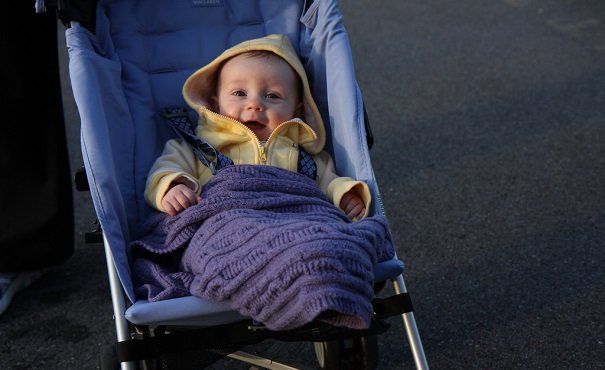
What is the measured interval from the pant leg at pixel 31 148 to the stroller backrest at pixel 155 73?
0.29 meters

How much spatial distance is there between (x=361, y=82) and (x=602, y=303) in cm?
204

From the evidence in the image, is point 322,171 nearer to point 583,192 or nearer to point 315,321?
point 315,321

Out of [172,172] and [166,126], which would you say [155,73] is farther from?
[172,172]

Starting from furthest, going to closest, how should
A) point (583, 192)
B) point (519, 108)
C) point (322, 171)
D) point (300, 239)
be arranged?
1. point (519, 108)
2. point (583, 192)
3. point (322, 171)
4. point (300, 239)

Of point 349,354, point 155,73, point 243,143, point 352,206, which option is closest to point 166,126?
point 155,73

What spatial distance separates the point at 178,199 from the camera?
204 cm

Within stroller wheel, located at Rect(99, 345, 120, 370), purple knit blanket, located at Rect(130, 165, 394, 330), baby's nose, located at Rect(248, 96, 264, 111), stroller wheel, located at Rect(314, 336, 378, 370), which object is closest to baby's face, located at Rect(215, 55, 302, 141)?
baby's nose, located at Rect(248, 96, 264, 111)

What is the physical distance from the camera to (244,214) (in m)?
1.86

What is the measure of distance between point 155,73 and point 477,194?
1.60 m

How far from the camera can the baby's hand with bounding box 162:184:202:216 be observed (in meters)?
2.03

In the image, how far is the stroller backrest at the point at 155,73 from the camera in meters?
2.04

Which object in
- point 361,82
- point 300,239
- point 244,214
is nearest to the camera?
point 300,239

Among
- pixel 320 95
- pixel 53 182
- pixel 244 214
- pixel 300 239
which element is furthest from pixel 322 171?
pixel 53 182

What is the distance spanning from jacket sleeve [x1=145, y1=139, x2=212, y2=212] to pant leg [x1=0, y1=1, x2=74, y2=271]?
1.93ft
